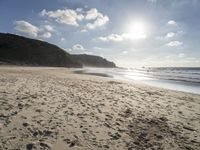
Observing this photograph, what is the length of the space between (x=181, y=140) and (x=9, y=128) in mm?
4641

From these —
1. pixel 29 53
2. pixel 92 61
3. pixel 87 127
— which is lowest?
pixel 87 127

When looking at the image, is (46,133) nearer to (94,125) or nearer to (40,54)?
(94,125)

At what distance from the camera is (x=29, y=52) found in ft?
235

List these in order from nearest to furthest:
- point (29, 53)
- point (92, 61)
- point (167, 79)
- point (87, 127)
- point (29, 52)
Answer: point (87, 127) → point (167, 79) → point (29, 53) → point (29, 52) → point (92, 61)

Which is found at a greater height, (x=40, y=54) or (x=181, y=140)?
(x=40, y=54)

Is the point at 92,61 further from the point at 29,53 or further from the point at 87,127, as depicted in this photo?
the point at 87,127

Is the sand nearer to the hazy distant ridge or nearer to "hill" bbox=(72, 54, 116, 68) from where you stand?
the hazy distant ridge

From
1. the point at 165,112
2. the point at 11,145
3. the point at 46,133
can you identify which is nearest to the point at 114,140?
the point at 46,133

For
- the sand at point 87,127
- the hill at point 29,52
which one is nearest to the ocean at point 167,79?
the sand at point 87,127

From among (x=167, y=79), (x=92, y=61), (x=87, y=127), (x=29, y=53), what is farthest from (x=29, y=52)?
(x=92, y=61)

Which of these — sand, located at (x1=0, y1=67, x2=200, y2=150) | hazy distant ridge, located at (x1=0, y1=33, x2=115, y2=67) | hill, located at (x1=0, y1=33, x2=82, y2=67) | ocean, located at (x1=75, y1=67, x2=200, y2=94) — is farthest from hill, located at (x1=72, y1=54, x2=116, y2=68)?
sand, located at (x1=0, y1=67, x2=200, y2=150)

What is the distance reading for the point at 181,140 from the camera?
4.96 meters

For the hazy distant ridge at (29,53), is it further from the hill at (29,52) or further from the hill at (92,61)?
the hill at (92,61)

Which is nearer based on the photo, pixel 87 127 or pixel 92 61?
pixel 87 127
